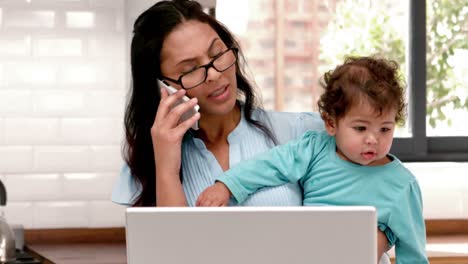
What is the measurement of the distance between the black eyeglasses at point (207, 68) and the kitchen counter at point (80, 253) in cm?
78

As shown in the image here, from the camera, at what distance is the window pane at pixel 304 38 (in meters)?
4.10

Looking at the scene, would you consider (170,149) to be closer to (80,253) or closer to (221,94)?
(221,94)

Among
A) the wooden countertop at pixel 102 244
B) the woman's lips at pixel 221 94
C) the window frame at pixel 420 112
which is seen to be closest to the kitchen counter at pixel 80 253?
the wooden countertop at pixel 102 244

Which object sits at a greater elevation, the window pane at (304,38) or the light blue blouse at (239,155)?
the window pane at (304,38)

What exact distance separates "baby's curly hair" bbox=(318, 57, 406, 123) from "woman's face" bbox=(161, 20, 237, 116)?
0.62 feet

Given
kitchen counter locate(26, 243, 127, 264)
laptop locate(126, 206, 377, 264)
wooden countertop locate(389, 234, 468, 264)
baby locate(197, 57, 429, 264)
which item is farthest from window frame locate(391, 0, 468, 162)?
laptop locate(126, 206, 377, 264)

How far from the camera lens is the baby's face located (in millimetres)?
1876

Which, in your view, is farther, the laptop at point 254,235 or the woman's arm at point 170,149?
the woman's arm at point 170,149

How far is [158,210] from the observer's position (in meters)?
1.35

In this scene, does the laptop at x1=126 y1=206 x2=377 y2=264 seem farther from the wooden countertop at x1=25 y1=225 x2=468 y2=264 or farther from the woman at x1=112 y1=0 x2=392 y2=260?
the wooden countertop at x1=25 y1=225 x2=468 y2=264

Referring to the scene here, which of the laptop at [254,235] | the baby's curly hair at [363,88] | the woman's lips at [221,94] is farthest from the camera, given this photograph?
the woman's lips at [221,94]

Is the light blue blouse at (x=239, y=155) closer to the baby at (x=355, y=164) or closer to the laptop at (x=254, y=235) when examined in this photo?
the baby at (x=355, y=164)

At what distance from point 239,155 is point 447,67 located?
2091 mm

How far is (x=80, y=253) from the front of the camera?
9.67ft
